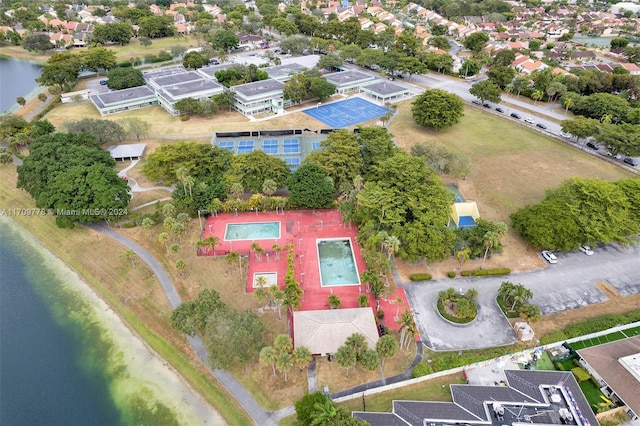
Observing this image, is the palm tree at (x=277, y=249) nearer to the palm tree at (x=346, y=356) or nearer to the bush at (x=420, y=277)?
the bush at (x=420, y=277)

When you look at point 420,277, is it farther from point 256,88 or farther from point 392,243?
point 256,88

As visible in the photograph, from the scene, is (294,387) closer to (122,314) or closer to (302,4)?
(122,314)

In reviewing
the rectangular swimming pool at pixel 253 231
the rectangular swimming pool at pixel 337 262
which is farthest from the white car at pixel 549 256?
the rectangular swimming pool at pixel 253 231

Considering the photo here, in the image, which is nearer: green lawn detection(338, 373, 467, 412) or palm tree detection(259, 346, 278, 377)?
palm tree detection(259, 346, 278, 377)

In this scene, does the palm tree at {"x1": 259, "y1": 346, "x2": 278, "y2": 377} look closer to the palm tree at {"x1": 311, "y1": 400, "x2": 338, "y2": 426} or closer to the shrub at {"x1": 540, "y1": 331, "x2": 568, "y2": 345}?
the palm tree at {"x1": 311, "y1": 400, "x2": 338, "y2": 426}

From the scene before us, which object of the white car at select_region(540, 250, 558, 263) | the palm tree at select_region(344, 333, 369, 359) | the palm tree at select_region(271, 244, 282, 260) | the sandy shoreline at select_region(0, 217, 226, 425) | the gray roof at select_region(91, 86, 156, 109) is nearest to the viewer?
the sandy shoreline at select_region(0, 217, 226, 425)


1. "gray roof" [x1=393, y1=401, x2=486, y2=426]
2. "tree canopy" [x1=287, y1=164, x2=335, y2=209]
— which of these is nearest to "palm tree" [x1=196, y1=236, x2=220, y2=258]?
"tree canopy" [x1=287, y1=164, x2=335, y2=209]
